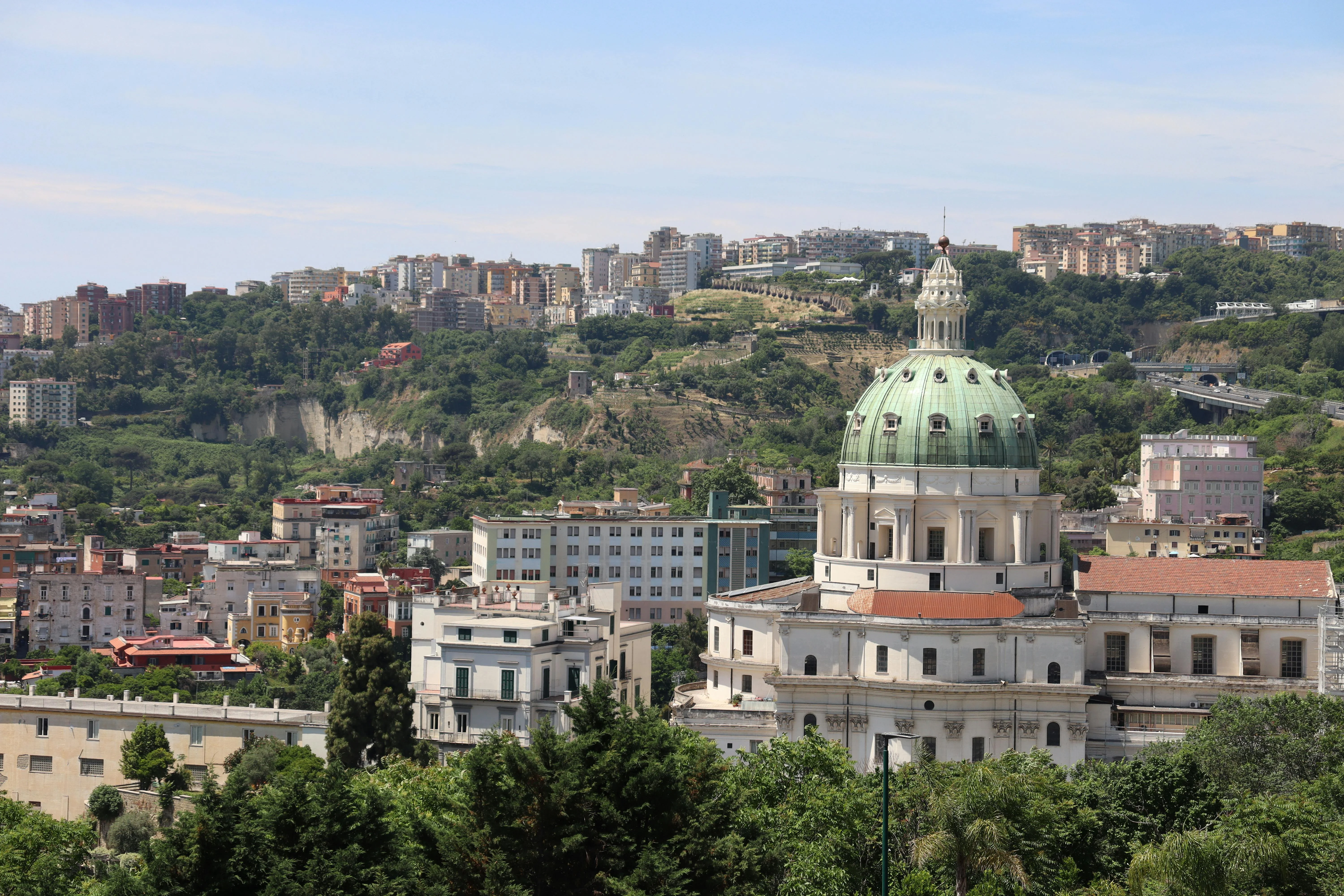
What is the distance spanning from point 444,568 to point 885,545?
78.9 m

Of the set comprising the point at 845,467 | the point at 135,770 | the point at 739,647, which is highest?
the point at 845,467

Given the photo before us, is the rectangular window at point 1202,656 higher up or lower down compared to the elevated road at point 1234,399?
lower down

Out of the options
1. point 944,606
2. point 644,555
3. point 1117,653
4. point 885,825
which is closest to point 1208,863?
point 885,825

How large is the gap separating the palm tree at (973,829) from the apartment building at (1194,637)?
2111 centimetres

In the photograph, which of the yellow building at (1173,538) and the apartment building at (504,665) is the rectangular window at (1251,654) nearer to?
the apartment building at (504,665)

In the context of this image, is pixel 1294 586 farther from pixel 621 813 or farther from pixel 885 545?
pixel 621 813

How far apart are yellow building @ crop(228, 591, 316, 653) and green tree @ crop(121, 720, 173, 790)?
160 feet

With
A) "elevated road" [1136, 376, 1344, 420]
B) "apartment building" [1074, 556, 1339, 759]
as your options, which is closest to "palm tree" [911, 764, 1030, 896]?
"apartment building" [1074, 556, 1339, 759]

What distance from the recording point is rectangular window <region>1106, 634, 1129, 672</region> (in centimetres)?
7612

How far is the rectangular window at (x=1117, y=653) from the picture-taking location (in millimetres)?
76125

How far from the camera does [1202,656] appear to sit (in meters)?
75.7

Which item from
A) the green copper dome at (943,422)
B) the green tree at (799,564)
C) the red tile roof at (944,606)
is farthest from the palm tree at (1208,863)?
the green tree at (799,564)

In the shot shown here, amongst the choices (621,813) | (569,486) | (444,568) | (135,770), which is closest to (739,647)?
(135,770)

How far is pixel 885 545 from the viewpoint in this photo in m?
76.4
